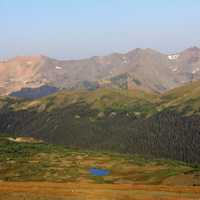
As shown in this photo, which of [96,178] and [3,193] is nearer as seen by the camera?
[3,193]

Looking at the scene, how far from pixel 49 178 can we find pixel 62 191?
109834 mm

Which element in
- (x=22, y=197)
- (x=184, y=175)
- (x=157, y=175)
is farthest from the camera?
(x=157, y=175)

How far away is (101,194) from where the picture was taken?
3369 inches

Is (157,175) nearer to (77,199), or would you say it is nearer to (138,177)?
(138,177)

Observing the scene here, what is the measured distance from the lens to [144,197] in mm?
84500

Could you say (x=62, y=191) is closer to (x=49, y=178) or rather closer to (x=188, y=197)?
(x=188, y=197)

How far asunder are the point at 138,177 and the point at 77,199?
4631 inches

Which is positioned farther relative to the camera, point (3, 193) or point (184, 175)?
point (184, 175)

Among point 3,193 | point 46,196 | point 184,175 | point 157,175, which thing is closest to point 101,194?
point 46,196

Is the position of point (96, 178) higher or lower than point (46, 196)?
lower

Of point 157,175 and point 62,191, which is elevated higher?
point 62,191

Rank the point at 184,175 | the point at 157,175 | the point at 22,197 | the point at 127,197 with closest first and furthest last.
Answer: the point at 22,197
the point at 127,197
the point at 184,175
the point at 157,175

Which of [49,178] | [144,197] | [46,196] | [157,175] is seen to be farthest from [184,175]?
[46,196]

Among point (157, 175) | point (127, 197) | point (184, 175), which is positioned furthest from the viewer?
point (157, 175)
